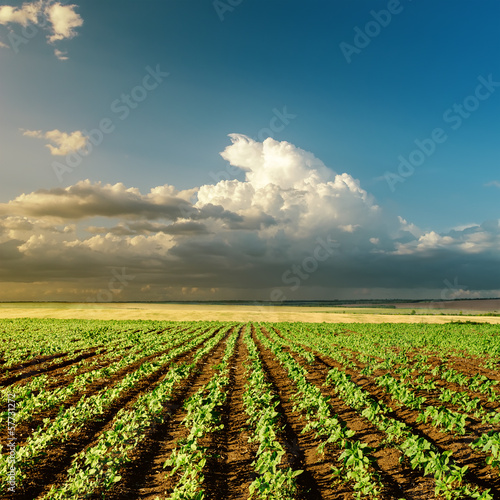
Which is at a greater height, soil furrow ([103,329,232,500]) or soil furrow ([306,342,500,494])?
soil furrow ([306,342,500,494])

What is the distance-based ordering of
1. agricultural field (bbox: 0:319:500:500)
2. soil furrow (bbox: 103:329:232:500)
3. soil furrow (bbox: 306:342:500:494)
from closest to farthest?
agricultural field (bbox: 0:319:500:500)
soil furrow (bbox: 103:329:232:500)
soil furrow (bbox: 306:342:500:494)

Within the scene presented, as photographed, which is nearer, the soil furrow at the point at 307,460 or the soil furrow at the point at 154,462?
the soil furrow at the point at 307,460

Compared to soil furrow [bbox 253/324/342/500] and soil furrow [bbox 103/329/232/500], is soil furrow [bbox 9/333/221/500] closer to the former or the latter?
soil furrow [bbox 103/329/232/500]

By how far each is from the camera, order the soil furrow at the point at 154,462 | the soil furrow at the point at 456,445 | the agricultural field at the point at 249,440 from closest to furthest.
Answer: the agricultural field at the point at 249,440 → the soil furrow at the point at 154,462 → the soil furrow at the point at 456,445

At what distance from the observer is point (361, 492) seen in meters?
7.20

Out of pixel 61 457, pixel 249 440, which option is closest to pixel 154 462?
pixel 61 457

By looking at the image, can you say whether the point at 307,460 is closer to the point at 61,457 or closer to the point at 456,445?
the point at 456,445

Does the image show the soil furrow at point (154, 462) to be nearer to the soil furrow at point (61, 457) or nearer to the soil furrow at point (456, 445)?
the soil furrow at point (61, 457)

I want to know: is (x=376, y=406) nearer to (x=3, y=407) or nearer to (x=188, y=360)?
(x=3, y=407)

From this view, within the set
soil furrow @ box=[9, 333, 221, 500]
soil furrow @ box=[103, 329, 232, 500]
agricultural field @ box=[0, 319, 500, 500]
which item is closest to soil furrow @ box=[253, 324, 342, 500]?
agricultural field @ box=[0, 319, 500, 500]

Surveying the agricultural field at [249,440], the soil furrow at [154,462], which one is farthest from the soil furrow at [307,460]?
the soil furrow at [154,462]

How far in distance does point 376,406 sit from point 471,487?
12.8 ft

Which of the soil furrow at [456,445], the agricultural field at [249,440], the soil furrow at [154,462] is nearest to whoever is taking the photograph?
the agricultural field at [249,440]

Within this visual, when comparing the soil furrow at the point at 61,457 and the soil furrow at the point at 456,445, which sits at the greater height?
the soil furrow at the point at 456,445
